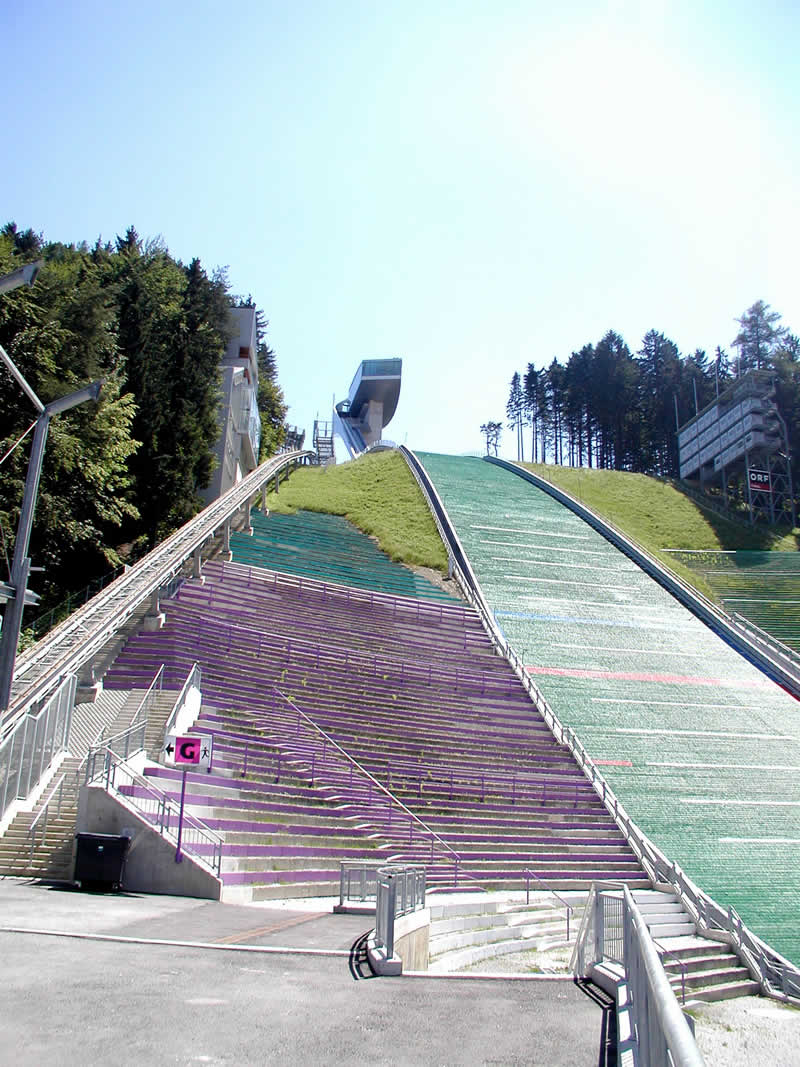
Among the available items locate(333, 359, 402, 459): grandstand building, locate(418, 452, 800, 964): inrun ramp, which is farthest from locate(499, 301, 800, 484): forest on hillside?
locate(418, 452, 800, 964): inrun ramp

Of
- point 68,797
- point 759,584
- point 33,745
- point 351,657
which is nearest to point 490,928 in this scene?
point 68,797

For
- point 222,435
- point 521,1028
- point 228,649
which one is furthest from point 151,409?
point 521,1028

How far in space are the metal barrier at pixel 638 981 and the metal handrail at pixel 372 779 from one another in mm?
7278

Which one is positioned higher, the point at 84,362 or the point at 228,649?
the point at 84,362

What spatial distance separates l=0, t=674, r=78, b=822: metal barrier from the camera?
50.5ft

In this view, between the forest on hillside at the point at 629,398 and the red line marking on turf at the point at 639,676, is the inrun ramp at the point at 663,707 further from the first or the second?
the forest on hillside at the point at 629,398

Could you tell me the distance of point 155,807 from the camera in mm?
15398

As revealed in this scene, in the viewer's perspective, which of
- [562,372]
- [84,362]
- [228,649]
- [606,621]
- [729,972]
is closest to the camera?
[729,972]

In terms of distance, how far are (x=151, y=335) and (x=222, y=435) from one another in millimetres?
7288

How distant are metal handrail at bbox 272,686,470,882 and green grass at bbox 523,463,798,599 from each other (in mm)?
28248

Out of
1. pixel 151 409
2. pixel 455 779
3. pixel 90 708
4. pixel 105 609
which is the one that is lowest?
pixel 455 779

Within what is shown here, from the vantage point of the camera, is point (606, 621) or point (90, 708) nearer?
point (90, 708)

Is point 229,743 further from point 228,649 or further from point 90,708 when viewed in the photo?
point 228,649

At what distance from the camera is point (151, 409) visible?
121 ft
